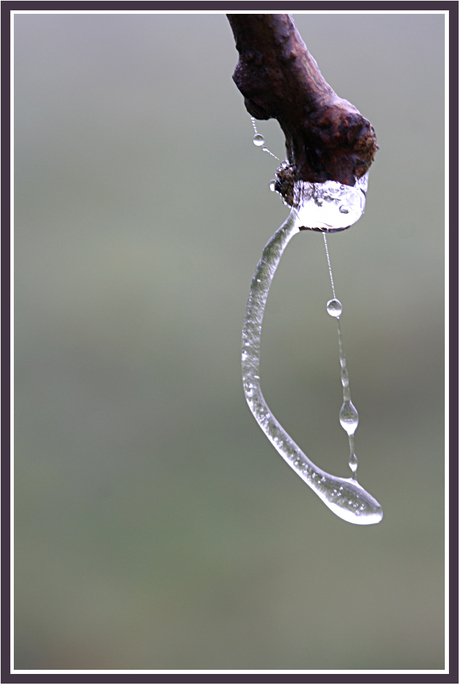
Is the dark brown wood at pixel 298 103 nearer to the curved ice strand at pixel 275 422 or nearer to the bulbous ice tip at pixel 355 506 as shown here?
the curved ice strand at pixel 275 422

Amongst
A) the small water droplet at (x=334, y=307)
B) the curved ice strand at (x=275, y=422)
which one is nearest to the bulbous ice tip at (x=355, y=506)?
the curved ice strand at (x=275, y=422)

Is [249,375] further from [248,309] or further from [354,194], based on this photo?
[354,194]

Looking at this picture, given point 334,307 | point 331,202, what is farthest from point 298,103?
point 334,307

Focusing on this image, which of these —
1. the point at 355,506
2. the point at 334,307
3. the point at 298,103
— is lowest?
the point at 355,506

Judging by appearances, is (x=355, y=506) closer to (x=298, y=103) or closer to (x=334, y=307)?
(x=334, y=307)

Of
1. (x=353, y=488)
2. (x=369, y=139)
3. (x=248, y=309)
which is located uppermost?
(x=369, y=139)

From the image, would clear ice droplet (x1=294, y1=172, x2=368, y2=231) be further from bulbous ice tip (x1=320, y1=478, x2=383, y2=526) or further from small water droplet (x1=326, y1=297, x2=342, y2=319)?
bulbous ice tip (x1=320, y1=478, x2=383, y2=526)

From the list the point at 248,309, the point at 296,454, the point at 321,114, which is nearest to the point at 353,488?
the point at 296,454
